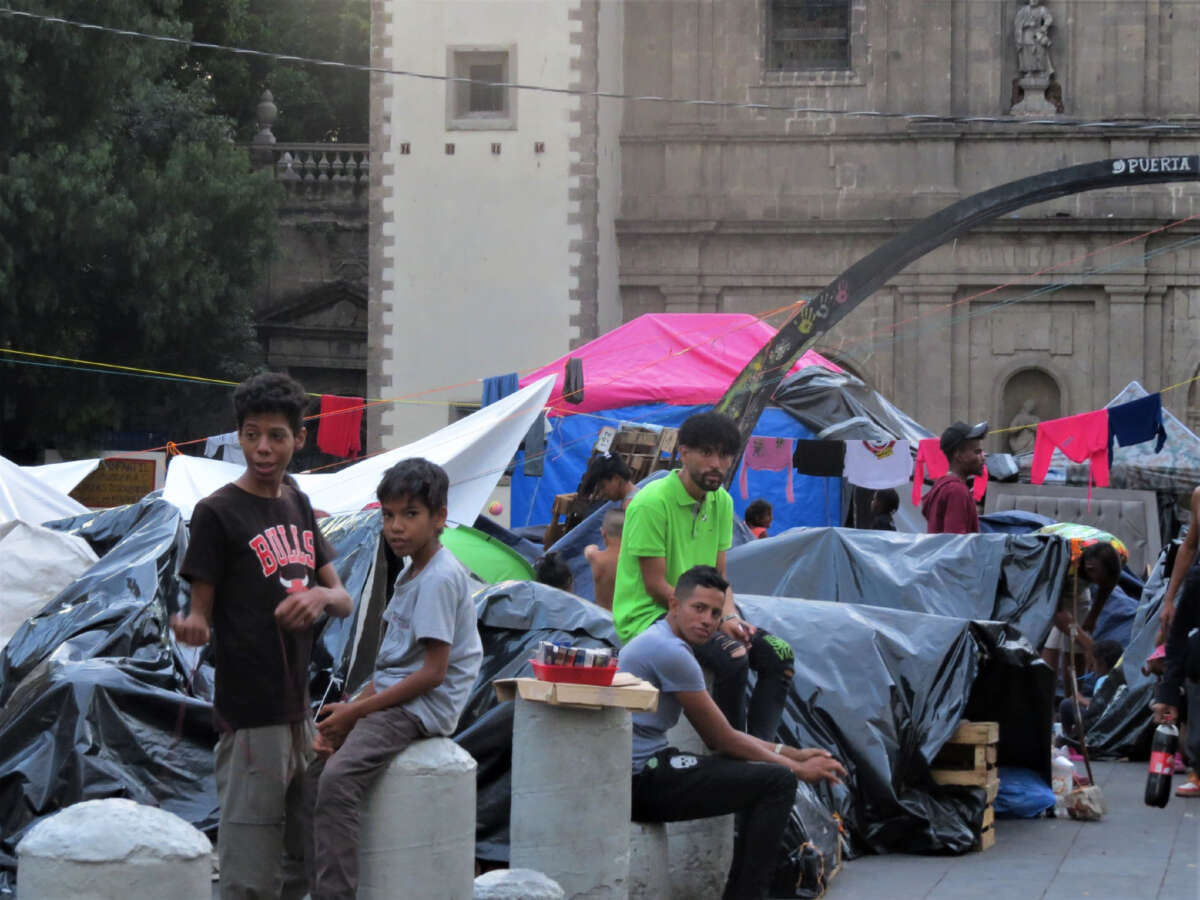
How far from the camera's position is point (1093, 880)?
8.17m

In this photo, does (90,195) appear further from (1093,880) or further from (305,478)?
(1093,880)

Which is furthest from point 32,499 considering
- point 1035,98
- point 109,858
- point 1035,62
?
point 1035,62

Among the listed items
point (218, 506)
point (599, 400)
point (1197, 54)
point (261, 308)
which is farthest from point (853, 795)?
point (261, 308)

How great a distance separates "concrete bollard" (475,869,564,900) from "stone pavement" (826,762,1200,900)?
211 centimetres

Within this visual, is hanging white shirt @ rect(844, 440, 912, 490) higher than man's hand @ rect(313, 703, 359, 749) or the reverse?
higher

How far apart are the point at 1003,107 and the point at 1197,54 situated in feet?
9.63

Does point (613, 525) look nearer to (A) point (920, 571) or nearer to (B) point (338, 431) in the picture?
(A) point (920, 571)

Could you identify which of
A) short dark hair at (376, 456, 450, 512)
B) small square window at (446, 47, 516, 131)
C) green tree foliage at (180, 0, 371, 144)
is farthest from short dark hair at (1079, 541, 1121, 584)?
green tree foliage at (180, 0, 371, 144)

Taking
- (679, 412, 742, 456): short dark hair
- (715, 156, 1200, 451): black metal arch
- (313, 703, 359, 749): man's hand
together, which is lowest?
(313, 703, 359, 749): man's hand

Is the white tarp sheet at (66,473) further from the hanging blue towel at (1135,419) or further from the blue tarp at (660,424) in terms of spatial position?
the hanging blue towel at (1135,419)

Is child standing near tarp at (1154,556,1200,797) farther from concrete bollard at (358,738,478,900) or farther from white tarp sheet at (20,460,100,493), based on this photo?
white tarp sheet at (20,460,100,493)

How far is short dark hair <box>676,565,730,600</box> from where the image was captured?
23.0ft

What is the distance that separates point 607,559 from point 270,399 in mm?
4562

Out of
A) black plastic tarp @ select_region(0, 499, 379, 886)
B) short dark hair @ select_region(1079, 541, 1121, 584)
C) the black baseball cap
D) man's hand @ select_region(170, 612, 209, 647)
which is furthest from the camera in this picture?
short dark hair @ select_region(1079, 541, 1121, 584)
